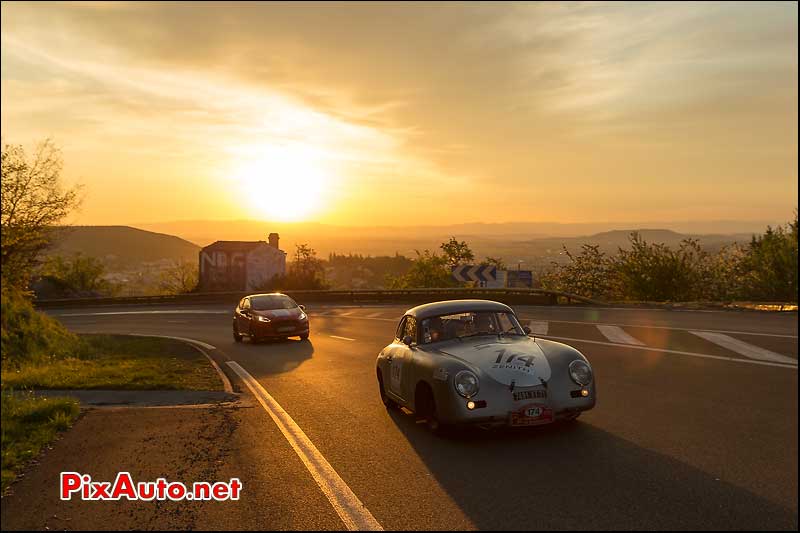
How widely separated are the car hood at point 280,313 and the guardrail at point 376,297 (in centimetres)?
1375

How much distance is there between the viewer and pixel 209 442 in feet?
27.9

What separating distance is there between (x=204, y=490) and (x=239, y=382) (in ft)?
25.9

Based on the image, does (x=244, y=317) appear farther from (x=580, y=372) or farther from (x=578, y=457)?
(x=578, y=457)

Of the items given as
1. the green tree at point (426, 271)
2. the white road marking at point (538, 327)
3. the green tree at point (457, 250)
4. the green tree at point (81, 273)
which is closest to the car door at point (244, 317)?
the white road marking at point (538, 327)

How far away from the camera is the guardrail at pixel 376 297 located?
33.5 meters

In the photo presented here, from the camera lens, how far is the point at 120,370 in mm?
16531

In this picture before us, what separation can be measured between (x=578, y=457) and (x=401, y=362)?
3149 mm

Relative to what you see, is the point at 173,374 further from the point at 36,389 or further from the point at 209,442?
the point at 209,442

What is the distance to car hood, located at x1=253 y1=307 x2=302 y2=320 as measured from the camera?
2245 cm

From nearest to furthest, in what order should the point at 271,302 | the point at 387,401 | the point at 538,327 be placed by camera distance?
the point at 387,401 → the point at 538,327 → the point at 271,302

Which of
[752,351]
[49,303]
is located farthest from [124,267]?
[752,351]

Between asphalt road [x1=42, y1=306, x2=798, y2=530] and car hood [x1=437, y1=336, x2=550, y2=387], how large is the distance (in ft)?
2.58

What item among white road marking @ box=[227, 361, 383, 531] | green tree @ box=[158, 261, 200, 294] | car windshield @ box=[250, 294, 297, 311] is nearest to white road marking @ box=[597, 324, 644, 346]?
white road marking @ box=[227, 361, 383, 531]

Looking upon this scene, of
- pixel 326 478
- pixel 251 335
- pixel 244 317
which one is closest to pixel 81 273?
pixel 244 317
